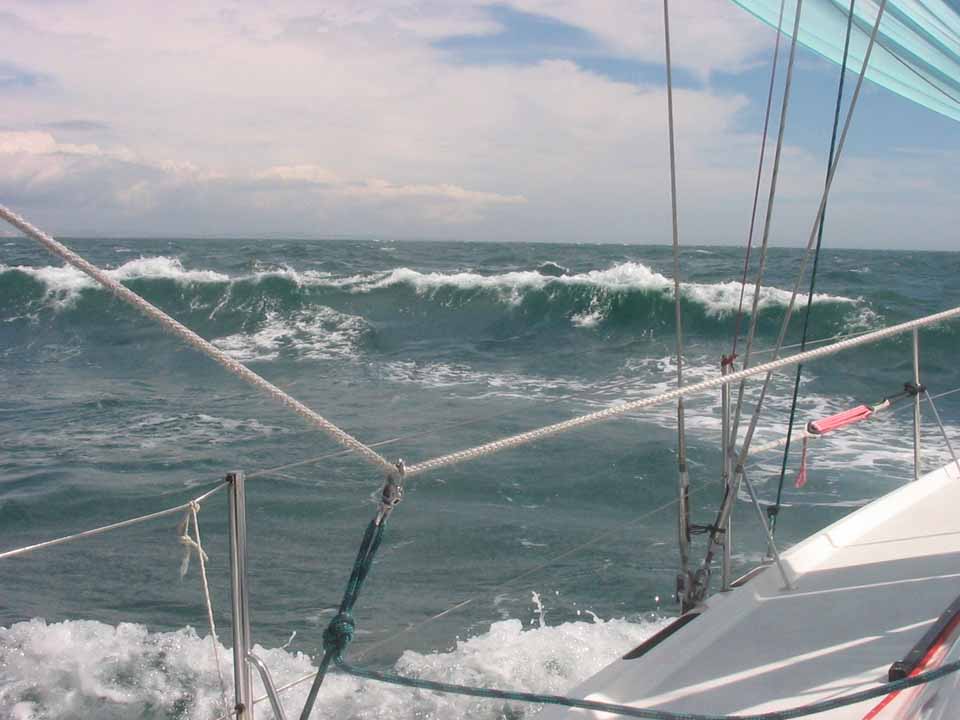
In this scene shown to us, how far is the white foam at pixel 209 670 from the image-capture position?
328 cm

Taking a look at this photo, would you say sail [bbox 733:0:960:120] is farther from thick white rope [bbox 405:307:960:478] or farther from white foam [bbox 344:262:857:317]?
white foam [bbox 344:262:857:317]

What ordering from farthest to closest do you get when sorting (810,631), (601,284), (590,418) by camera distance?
1. (601,284)
2. (810,631)
3. (590,418)

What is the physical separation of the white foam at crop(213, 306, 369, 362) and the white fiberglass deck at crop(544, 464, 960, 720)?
10851mm

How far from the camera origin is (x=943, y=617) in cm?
200

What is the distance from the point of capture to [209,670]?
3.61 metres

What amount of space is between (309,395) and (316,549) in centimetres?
484

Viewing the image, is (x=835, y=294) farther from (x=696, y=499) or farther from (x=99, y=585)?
(x=99, y=585)

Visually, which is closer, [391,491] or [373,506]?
[391,491]

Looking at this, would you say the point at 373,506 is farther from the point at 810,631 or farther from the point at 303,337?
the point at 303,337

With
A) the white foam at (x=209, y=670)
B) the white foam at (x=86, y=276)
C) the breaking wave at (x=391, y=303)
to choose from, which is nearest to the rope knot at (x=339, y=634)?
the white foam at (x=209, y=670)

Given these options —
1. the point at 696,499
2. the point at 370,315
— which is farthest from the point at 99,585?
the point at 370,315

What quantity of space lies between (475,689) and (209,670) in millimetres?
2268

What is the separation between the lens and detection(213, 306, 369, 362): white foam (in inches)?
545

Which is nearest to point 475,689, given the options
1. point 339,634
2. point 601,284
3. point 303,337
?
point 339,634
